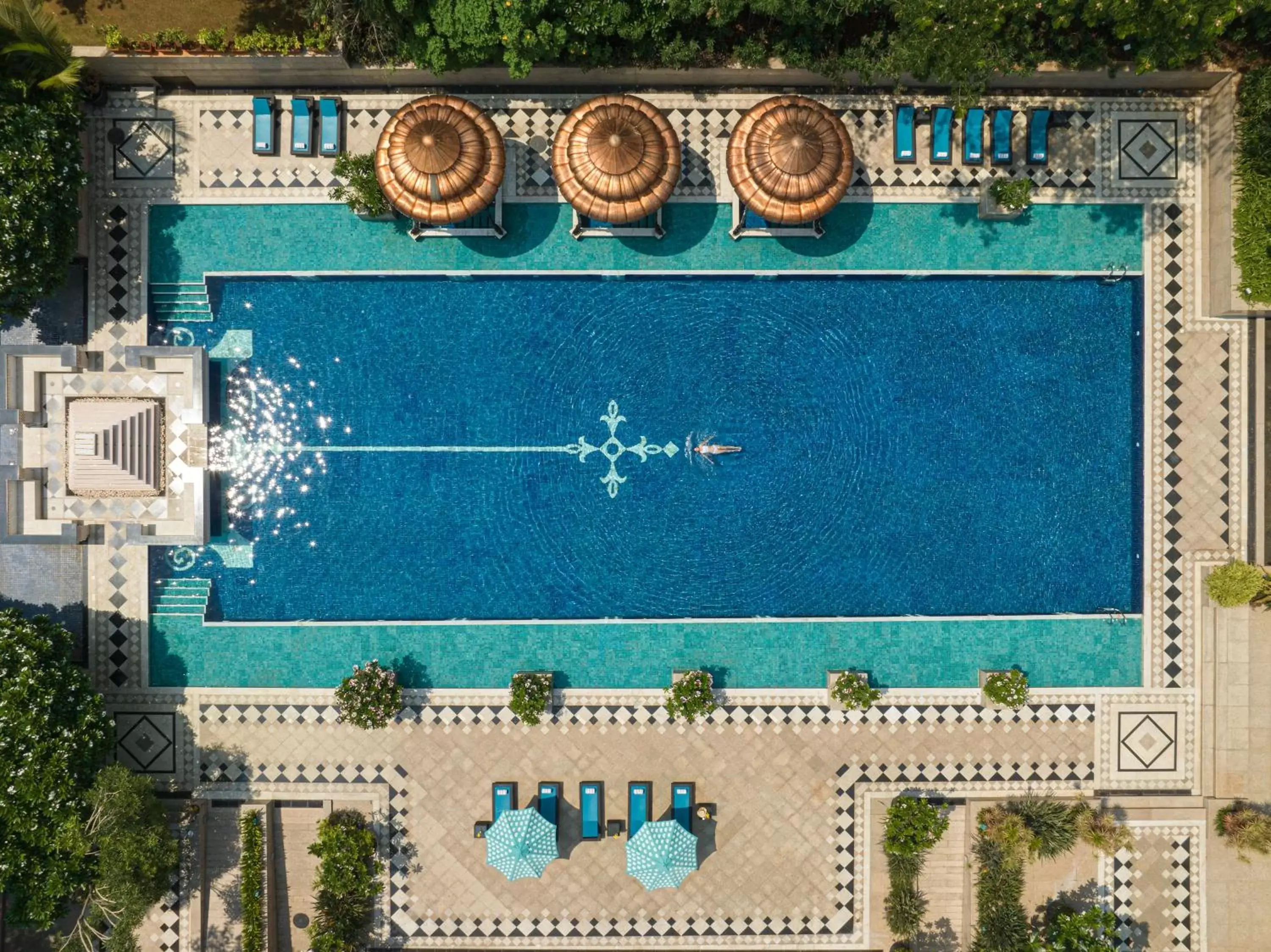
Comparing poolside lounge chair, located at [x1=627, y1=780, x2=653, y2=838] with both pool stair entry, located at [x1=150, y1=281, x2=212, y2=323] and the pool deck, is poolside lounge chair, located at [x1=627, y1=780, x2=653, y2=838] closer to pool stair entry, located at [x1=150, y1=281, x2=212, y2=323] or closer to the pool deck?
the pool deck

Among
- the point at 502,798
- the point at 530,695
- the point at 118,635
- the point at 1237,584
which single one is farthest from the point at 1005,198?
the point at 118,635

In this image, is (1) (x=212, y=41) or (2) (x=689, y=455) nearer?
(1) (x=212, y=41)

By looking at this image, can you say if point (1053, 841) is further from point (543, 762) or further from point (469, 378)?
point (469, 378)

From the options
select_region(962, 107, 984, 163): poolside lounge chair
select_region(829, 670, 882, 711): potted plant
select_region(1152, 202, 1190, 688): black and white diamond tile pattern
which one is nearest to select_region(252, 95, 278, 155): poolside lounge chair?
select_region(962, 107, 984, 163): poolside lounge chair

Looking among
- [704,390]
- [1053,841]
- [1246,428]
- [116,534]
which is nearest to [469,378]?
[704,390]

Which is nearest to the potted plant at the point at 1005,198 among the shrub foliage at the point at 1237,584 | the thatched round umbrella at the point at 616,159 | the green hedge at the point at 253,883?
the thatched round umbrella at the point at 616,159

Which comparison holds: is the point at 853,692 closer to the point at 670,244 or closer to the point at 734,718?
the point at 734,718

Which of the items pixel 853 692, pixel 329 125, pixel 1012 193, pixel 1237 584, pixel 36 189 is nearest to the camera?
pixel 36 189
